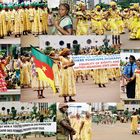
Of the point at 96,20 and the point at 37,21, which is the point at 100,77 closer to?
the point at 96,20

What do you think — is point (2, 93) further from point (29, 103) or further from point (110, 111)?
point (110, 111)

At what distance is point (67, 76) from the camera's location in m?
7.57

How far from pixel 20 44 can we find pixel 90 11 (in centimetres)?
47

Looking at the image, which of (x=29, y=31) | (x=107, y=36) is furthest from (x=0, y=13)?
(x=107, y=36)

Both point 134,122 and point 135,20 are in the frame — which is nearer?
point 135,20

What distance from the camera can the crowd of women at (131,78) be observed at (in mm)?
7562

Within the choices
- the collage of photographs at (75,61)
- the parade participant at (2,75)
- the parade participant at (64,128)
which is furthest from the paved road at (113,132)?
the parade participant at (2,75)

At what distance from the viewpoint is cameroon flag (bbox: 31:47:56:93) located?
298 inches

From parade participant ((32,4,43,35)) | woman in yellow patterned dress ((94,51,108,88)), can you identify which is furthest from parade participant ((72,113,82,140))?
parade participant ((32,4,43,35))

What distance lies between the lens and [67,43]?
7535 mm

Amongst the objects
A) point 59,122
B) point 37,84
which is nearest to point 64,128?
point 59,122

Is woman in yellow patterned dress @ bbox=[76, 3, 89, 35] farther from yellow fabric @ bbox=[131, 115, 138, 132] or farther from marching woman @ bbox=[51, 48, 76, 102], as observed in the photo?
yellow fabric @ bbox=[131, 115, 138, 132]

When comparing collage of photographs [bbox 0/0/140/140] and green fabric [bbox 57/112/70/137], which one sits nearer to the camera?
collage of photographs [bbox 0/0/140/140]

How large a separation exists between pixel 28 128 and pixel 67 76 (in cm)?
41
